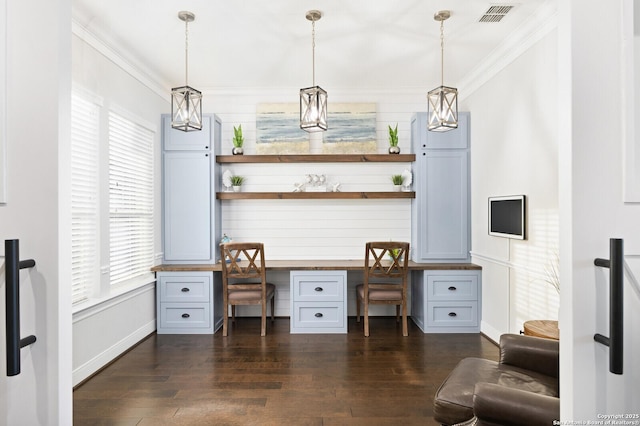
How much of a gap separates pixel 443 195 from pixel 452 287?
1.04 m

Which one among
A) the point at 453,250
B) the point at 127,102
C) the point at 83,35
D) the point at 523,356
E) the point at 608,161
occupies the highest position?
the point at 83,35

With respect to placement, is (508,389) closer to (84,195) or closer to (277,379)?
(277,379)

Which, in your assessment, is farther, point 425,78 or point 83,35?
point 425,78

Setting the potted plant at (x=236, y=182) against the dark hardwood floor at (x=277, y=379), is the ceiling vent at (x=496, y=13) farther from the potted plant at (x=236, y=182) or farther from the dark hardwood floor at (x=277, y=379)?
the potted plant at (x=236, y=182)

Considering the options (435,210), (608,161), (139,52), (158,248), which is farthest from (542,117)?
(158,248)

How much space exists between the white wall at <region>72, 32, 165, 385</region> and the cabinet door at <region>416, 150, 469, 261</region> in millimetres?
3018

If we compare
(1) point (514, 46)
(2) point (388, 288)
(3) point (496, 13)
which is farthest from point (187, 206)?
(1) point (514, 46)

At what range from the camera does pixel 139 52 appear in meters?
3.68

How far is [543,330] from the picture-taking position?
242cm

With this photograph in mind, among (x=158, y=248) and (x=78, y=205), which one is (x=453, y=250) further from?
(x=78, y=205)

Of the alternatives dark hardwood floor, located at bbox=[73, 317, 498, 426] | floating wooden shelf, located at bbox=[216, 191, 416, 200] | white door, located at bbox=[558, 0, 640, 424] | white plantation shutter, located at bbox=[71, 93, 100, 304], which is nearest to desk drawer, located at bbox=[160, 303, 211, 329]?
dark hardwood floor, located at bbox=[73, 317, 498, 426]

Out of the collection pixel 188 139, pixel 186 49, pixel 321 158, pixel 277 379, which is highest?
pixel 186 49

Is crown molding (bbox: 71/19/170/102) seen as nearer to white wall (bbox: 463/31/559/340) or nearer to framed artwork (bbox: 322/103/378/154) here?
framed artwork (bbox: 322/103/378/154)

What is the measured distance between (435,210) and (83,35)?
374cm
